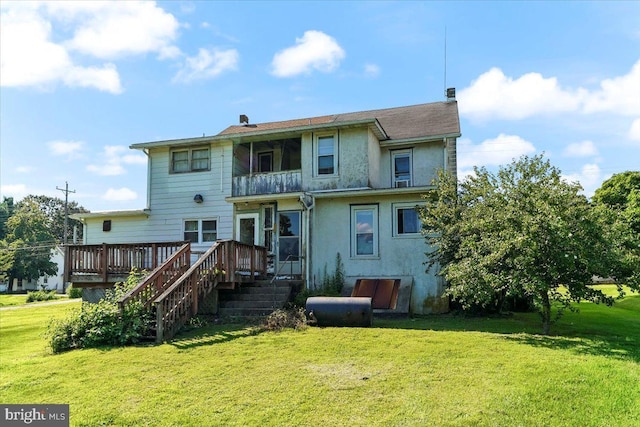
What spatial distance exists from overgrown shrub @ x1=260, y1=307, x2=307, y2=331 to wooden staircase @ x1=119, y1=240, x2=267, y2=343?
187 centimetres

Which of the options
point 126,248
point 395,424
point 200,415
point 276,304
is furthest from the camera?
point 126,248

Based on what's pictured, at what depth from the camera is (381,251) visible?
14.6 metres

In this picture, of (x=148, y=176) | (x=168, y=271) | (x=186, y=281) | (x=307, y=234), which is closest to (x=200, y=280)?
(x=186, y=281)

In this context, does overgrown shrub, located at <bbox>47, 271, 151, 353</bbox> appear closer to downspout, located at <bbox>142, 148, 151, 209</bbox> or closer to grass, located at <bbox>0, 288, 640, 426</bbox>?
grass, located at <bbox>0, 288, 640, 426</bbox>

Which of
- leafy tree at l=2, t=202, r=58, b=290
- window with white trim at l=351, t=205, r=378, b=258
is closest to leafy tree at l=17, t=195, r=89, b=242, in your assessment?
leafy tree at l=2, t=202, r=58, b=290

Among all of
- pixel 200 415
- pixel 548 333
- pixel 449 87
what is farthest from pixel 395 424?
pixel 449 87

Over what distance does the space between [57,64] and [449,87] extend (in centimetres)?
1516

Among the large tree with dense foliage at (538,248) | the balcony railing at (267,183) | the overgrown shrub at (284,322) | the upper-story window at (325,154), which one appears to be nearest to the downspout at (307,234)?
the balcony railing at (267,183)

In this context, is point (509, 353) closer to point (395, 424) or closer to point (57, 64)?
A: point (395, 424)

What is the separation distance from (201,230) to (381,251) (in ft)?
22.3

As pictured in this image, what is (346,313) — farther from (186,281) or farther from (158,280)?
(158,280)

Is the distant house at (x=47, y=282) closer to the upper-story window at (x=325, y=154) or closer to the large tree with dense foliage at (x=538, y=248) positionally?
the upper-story window at (x=325, y=154)

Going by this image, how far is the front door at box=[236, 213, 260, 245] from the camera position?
16.5 meters

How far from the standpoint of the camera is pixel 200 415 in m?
5.68
